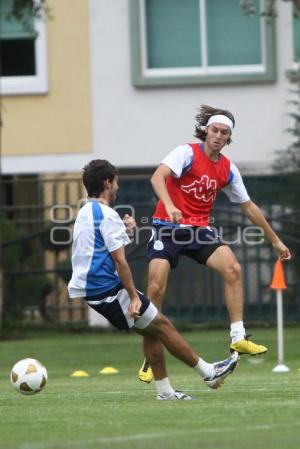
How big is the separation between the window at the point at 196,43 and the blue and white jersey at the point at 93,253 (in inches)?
535

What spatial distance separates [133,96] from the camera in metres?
24.4

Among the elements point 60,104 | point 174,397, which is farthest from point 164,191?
point 60,104

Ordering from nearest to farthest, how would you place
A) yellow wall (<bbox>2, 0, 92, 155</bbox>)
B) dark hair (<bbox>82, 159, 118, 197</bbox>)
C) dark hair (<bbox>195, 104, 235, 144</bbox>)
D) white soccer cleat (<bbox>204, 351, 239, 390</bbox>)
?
dark hair (<bbox>82, 159, 118, 197</bbox>), white soccer cleat (<bbox>204, 351, 239, 390</bbox>), dark hair (<bbox>195, 104, 235, 144</bbox>), yellow wall (<bbox>2, 0, 92, 155</bbox>)

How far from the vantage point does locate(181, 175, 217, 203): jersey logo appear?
12578mm

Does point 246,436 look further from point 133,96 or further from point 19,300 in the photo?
point 133,96

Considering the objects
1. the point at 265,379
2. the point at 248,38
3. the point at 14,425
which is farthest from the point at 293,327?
the point at 14,425

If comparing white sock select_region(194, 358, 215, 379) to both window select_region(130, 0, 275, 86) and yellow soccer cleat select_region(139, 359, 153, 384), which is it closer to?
yellow soccer cleat select_region(139, 359, 153, 384)

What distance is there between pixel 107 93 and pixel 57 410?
47.8ft

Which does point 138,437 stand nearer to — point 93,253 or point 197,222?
point 93,253

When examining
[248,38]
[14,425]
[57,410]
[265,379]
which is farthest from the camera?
[248,38]

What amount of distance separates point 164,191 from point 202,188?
54 cm

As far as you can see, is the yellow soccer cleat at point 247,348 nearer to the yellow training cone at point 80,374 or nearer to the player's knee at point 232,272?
the player's knee at point 232,272

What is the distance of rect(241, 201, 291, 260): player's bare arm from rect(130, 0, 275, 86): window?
1122 cm

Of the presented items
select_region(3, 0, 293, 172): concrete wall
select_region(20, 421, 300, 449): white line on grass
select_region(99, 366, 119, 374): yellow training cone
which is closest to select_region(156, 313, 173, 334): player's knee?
select_region(20, 421, 300, 449): white line on grass
